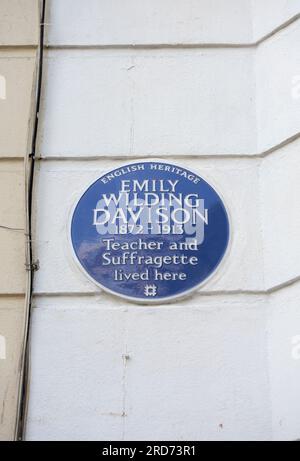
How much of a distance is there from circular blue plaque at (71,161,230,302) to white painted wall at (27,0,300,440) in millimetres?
67

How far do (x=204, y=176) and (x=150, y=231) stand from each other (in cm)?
44

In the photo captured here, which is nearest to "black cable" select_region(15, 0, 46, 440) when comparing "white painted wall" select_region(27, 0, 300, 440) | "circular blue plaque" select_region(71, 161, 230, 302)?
"white painted wall" select_region(27, 0, 300, 440)

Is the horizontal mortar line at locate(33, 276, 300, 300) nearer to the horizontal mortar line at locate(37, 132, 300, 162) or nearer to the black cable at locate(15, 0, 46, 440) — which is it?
the black cable at locate(15, 0, 46, 440)

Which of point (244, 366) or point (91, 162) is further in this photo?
point (91, 162)

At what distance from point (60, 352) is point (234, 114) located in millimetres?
1677

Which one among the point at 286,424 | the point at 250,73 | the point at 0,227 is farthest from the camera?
the point at 250,73

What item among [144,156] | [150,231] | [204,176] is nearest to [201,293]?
[150,231]

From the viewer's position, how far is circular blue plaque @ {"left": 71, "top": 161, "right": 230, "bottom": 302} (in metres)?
5.39

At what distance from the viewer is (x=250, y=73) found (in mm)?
5977

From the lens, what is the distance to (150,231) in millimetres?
5516

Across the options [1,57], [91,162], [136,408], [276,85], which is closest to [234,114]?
[276,85]

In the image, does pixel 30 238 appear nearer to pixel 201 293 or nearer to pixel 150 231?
pixel 150 231

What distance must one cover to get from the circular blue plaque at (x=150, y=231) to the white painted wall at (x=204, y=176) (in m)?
0.07

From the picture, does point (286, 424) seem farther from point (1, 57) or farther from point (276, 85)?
point (1, 57)
